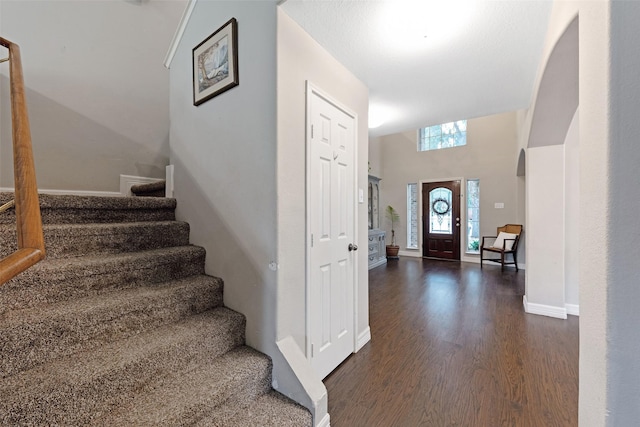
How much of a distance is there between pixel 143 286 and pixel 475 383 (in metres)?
2.30

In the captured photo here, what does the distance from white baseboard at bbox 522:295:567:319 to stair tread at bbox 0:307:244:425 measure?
336cm

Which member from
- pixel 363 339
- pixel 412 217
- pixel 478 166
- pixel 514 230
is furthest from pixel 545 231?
pixel 412 217

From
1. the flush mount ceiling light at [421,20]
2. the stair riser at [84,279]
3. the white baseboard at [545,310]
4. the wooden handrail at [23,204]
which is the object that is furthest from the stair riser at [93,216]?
the white baseboard at [545,310]

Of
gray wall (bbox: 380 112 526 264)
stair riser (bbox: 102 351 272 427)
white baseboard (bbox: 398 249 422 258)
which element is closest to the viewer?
stair riser (bbox: 102 351 272 427)

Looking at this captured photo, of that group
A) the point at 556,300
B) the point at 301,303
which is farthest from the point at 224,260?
the point at 556,300

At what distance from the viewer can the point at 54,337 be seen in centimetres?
115

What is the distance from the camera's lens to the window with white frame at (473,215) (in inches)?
248

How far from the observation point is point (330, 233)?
1.96 meters

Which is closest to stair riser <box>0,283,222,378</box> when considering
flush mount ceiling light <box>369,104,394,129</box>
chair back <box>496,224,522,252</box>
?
flush mount ceiling light <box>369,104,394,129</box>

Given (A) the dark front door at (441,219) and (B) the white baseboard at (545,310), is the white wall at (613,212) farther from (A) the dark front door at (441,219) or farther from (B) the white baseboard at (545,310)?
(A) the dark front door at (441,219)

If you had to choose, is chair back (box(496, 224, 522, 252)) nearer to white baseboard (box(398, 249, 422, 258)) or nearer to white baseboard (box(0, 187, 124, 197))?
white baseboard (box(398, 249, 422, 258))

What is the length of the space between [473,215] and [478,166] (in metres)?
1.16

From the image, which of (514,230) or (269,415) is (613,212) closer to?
(269,415)

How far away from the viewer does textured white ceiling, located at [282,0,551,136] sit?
1561 mm
